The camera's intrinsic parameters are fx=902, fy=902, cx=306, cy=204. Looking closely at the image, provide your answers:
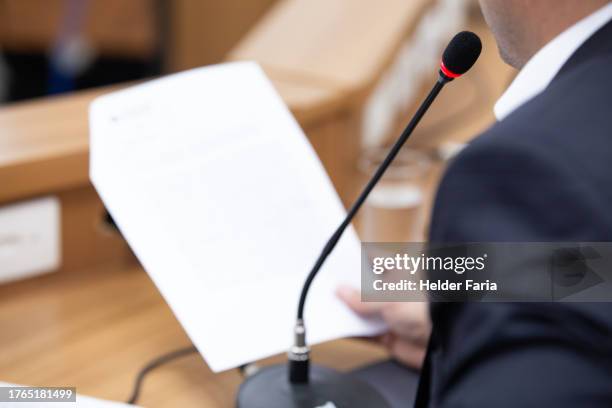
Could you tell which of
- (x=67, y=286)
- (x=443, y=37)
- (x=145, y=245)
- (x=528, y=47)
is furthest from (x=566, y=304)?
(x=443, y=37)

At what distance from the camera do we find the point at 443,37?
2072 mm

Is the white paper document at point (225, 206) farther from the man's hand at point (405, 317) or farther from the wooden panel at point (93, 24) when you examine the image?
the wooden panel at point (93, 24)

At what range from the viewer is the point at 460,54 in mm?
713

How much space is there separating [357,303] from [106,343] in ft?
0.94

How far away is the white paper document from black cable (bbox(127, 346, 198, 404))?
0.11 meters

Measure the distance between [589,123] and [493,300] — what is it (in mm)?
115

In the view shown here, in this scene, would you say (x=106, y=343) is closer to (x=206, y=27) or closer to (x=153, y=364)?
(x=153, y=364)

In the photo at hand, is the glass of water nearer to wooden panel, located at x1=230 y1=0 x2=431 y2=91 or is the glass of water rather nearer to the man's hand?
wooden panel, located at x1=230 y1=0 x2=431 y2=91

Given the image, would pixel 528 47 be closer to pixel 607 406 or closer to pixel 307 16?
pixel 607 406

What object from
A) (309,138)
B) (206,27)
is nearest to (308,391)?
(309,138)

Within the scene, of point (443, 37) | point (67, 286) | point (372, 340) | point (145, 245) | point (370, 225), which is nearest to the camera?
point (145, 245)

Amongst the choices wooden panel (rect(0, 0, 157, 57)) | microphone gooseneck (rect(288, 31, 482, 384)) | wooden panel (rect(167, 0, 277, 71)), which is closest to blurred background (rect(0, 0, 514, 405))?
microphone gooseneck (rect(288, 31, 482, 384))

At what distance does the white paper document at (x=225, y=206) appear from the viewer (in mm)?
842

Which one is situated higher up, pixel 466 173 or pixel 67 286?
pixel 466 173
